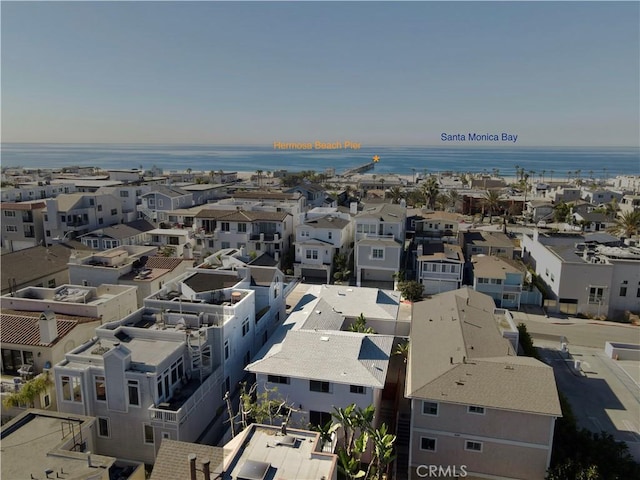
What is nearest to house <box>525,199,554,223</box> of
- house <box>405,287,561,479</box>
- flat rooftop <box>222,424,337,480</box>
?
house <box>405,287,561,479</box>

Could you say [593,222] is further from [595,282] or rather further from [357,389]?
[357,389]

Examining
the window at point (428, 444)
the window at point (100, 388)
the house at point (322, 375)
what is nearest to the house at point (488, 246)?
the house at point (322, 375)

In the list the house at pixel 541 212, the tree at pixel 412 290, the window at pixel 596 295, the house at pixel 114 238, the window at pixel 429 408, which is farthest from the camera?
the house at pixel 541 212

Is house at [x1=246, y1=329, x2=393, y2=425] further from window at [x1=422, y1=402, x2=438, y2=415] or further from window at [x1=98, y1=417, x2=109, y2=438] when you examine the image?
window at [x1=98, y1=417, x2=109, y2=438]

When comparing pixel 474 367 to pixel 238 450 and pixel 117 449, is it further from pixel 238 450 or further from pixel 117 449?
pixel 117 449

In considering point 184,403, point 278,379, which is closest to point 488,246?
point 278,379

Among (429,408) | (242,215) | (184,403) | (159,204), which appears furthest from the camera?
(159,204)

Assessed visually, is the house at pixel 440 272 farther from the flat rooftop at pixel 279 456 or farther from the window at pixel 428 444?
the flat rooftop at pixel 279 456
